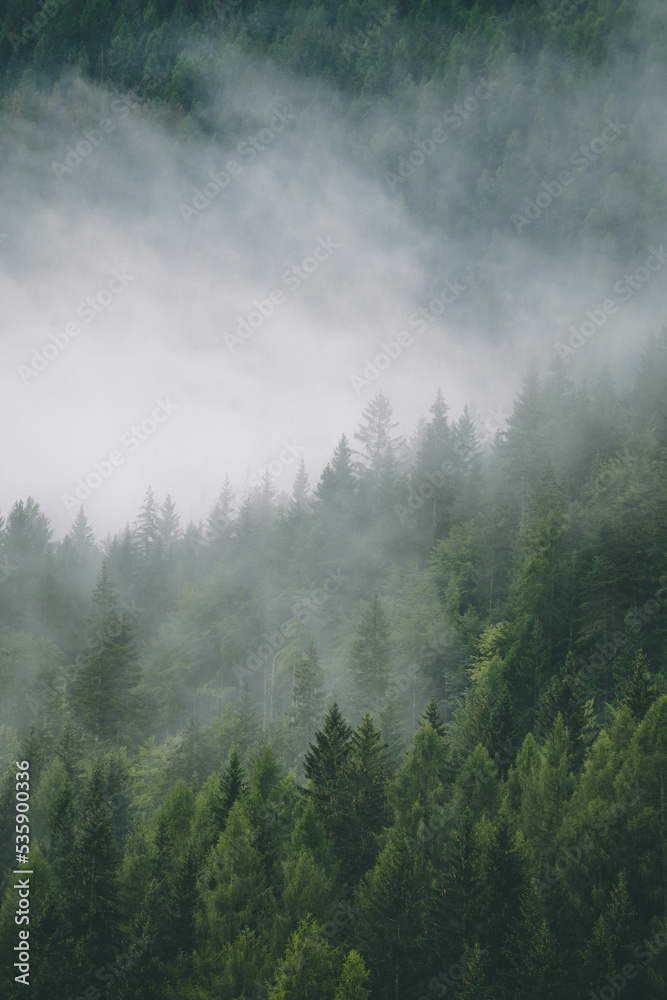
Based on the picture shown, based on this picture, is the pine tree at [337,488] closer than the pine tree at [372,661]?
No

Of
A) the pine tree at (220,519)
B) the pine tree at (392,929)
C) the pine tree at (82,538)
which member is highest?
the pine tree at (220,519)

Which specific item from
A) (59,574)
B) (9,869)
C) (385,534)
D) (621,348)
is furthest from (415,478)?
(621,348)

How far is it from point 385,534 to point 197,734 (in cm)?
3926

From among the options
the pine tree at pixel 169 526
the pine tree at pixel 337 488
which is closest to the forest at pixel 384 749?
the pine tree at pixel 337 488

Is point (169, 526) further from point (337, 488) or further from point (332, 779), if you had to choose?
point (332, 779)

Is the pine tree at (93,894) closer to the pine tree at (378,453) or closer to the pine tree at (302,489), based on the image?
the pine tree at (378,453)

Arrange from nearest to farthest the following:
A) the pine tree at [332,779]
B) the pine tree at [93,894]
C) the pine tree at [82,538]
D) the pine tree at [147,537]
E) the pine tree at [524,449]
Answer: the pine tree at [93,894] → the pine tree at [332,779] → the pine tree at [524,449] → the pine tree at [147,537] → the pine tree at [82,538]

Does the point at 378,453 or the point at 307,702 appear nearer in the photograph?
the point at 307,702

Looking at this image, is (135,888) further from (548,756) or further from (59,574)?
(59,574)

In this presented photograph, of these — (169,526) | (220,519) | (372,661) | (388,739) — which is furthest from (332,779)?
(169,526)

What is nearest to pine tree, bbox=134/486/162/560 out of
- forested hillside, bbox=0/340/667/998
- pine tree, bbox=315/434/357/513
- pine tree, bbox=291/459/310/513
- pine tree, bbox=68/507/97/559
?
pine tree, bbox=68/507/97/559

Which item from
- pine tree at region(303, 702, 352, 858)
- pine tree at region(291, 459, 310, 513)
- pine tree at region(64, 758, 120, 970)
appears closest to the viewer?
pine tree at region(64, 758, 120, 970)

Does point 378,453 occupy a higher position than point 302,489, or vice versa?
point 378,453

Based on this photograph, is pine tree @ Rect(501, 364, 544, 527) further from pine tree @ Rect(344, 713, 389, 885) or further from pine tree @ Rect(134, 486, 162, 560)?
pine tree @ Rect(134, 486, 162, 560)
